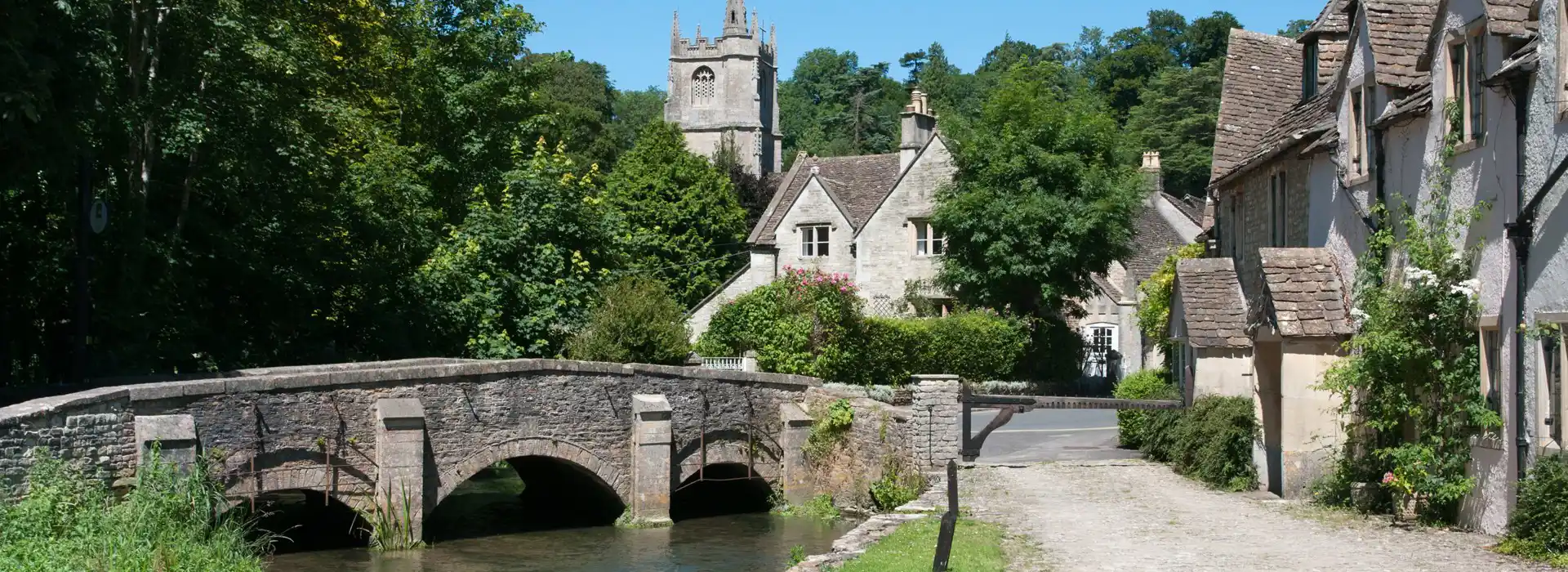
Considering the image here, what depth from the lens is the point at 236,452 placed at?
61.4 ft

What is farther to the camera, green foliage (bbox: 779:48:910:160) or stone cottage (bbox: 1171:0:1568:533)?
green foliage (bbox: 779:48:910:160)

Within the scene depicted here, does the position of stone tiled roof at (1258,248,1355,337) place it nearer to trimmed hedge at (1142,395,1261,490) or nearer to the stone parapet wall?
trimmed hedge at (1142,395,1261,490)

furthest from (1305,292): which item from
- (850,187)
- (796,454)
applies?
(850,187)

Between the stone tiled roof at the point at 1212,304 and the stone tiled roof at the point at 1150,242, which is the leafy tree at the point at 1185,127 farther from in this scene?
the stone tiled roof at the point at 1212,304

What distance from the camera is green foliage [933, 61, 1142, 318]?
A: 3831 cm

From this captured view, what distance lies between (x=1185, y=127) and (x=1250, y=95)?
46.0 metres

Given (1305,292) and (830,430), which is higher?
(1305,292)

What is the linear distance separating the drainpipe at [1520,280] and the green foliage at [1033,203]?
81.6ft

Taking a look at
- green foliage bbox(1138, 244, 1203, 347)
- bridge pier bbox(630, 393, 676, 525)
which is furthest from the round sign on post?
green foliage bbox(1138, 244, 1203, 347)

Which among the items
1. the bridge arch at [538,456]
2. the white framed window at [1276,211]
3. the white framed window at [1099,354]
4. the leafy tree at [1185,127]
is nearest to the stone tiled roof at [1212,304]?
the white framed window at [1276,211]

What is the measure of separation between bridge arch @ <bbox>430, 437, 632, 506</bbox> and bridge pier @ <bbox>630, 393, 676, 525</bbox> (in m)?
0.29

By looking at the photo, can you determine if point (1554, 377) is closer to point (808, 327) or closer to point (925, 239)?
point (808, 327)

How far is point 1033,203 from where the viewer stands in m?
38.1

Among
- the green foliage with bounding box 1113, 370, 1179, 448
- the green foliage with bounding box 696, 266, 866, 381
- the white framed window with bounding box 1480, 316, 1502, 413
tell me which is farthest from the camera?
the green foliage with bounding box 696, 266, 866, 381
